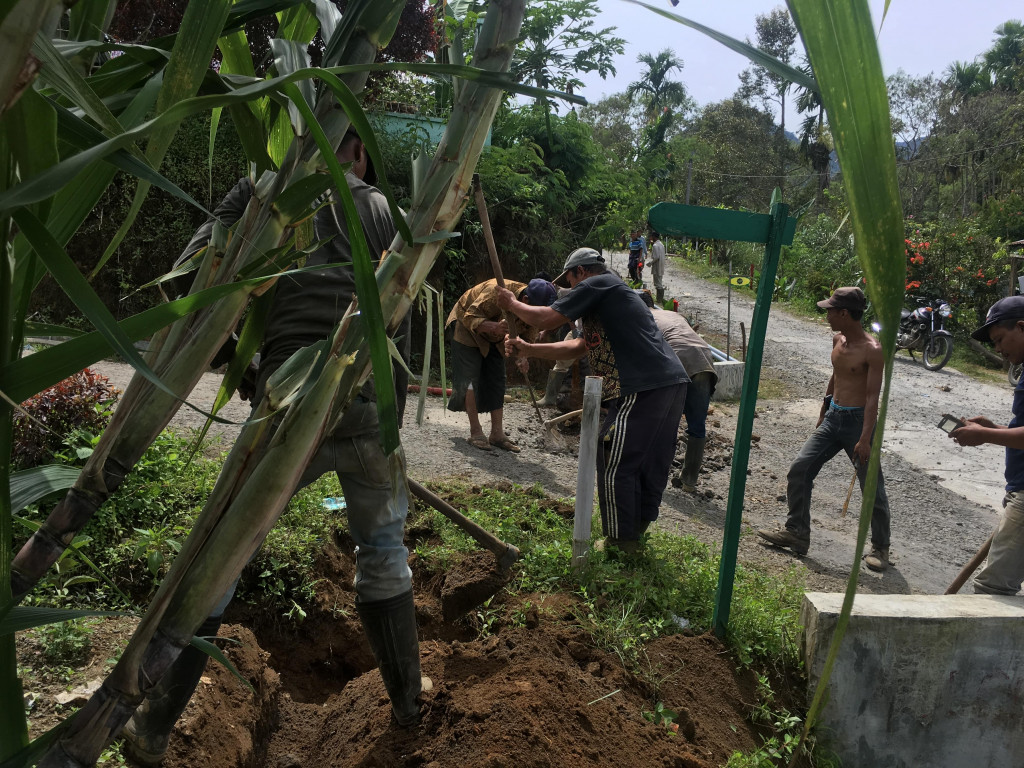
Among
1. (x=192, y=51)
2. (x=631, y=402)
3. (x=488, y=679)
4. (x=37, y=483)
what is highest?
(x=192, y=51)

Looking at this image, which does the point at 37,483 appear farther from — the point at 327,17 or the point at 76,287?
the point at 327,17

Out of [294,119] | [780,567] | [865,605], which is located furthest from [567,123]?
[294,119]

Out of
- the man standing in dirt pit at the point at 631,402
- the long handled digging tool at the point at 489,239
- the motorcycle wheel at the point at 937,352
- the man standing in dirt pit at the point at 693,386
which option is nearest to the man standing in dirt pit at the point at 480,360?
the long handled digging tool at the point at 489,239

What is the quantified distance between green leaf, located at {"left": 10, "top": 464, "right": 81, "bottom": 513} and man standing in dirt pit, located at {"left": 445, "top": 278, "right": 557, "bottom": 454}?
18.7 ft

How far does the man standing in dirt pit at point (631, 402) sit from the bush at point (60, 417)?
2.44 m

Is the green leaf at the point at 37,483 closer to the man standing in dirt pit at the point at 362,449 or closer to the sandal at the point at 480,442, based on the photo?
the man standing in dirt pit at the point at 362,449

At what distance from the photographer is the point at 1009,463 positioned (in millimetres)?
4004

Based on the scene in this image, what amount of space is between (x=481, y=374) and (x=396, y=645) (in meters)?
4.73

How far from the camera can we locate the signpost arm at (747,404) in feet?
10.0

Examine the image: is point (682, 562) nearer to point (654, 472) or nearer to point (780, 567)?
point (654, 472)

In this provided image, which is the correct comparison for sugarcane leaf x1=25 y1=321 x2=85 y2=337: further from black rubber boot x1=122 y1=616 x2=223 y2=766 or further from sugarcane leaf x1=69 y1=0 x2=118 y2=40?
black rubber boot x1=122 y1=616 x2=223 y2=766

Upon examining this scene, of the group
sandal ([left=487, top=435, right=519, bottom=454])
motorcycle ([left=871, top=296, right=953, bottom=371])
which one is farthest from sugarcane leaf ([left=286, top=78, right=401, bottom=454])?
motorcycle ([left=871, top=296, right=953, bottom=371])

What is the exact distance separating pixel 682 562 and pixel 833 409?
1.94 m

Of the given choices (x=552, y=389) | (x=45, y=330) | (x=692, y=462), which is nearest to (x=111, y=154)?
(x=45, y=330)
